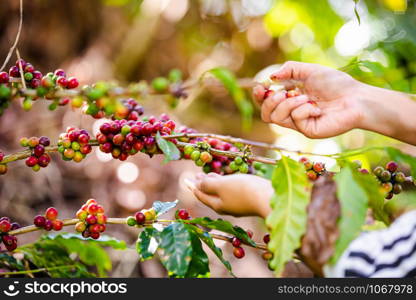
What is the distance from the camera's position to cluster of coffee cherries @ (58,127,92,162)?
89cm

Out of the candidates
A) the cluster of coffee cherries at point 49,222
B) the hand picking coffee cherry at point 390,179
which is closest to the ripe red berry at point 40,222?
the cluster of coffee cherries at point 49,222

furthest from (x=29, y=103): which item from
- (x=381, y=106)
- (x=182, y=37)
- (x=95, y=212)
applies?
(x=182, y=37)

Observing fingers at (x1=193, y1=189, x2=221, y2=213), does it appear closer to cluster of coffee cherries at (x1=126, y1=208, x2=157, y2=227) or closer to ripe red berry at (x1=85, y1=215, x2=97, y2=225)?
cluster of coffee cherries at (x1=126, y1=208, x2=157, y2=227)

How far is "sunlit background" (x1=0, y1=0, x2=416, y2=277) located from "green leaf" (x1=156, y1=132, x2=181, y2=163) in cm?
98

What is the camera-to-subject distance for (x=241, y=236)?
0.90 m

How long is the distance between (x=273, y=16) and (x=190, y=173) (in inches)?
46.0

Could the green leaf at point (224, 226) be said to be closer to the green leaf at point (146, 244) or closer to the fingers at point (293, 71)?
the green leaf at point (146, 244)

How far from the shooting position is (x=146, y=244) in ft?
2.80

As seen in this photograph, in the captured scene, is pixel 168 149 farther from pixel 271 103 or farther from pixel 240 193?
pixel 271 103

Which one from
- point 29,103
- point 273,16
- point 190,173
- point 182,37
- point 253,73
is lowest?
point 190,173

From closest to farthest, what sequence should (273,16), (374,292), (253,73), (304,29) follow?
(374,292)
(273,16)
(304,29)
(253,73)

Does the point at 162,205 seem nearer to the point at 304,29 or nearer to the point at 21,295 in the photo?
the point at 21,295

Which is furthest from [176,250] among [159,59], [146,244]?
[159,59]

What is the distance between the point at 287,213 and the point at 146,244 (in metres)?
0.32
